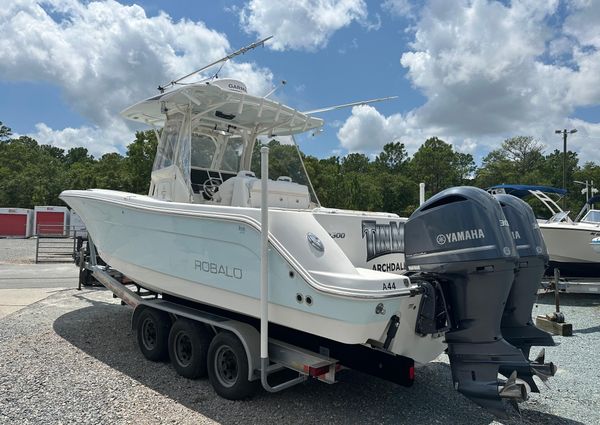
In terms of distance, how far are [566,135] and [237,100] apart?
1307 inches

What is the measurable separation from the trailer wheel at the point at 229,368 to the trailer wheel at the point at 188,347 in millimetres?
236

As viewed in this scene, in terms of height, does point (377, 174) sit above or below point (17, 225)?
above

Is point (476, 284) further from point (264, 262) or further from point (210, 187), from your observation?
point (210, 187)

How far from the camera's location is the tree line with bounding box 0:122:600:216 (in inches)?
1280

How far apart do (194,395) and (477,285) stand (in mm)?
2686

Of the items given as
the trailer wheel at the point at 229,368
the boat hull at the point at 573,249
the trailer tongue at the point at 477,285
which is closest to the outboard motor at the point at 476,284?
the trailer tongue at the point at 477,285

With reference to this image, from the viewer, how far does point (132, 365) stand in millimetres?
5086

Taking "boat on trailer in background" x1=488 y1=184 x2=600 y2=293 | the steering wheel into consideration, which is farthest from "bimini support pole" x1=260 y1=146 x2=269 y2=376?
"boat on trailer in background" x1=488 y1=184 x2=600 y2=293

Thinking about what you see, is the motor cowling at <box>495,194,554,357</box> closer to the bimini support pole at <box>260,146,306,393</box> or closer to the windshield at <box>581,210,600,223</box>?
the bimini support pole at <box>260,146,306,393</box>

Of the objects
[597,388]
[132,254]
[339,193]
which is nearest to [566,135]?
[339,193]

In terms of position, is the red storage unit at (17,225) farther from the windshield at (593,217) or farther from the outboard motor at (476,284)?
the outboard motor at (476,284)

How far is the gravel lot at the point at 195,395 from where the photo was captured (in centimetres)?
382

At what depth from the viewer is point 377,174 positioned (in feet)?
167

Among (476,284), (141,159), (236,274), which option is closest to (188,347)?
(236,274)
